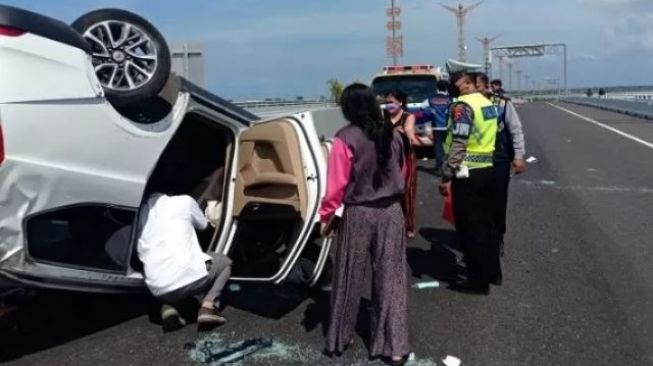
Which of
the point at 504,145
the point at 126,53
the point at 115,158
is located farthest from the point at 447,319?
the point at 126,53

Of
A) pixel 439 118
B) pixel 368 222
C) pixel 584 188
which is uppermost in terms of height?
pixel 439 118

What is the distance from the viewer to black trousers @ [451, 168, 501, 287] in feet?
20.0

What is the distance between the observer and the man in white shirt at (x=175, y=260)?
522 cm

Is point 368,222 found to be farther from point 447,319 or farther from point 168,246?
point 168,246

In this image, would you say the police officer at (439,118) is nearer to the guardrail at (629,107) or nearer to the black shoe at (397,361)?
the black shoe at (397,361)

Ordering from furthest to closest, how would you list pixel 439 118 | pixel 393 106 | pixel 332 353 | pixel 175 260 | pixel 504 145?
pixel 439 118 < pixel 393 106 < pixel 504 145 < pixel 175 260 < pixel 332 353

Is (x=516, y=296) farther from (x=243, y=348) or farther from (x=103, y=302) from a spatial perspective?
(x=103, y=302)

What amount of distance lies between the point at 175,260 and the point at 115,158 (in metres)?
0.90

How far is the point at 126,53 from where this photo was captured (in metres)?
5.36

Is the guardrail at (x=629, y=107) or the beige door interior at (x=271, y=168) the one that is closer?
the beige door interior at (x=271, y=168)

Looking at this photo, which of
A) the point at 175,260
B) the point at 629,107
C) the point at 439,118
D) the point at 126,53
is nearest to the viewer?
the point at 175,260

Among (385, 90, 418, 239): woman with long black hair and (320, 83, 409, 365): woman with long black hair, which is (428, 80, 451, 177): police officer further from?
(320, 83, 409, 365): woman with long black hair

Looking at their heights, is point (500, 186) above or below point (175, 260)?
above

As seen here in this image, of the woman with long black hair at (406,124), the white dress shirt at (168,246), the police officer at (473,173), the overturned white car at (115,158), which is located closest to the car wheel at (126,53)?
the overturned white car at (115,158)
